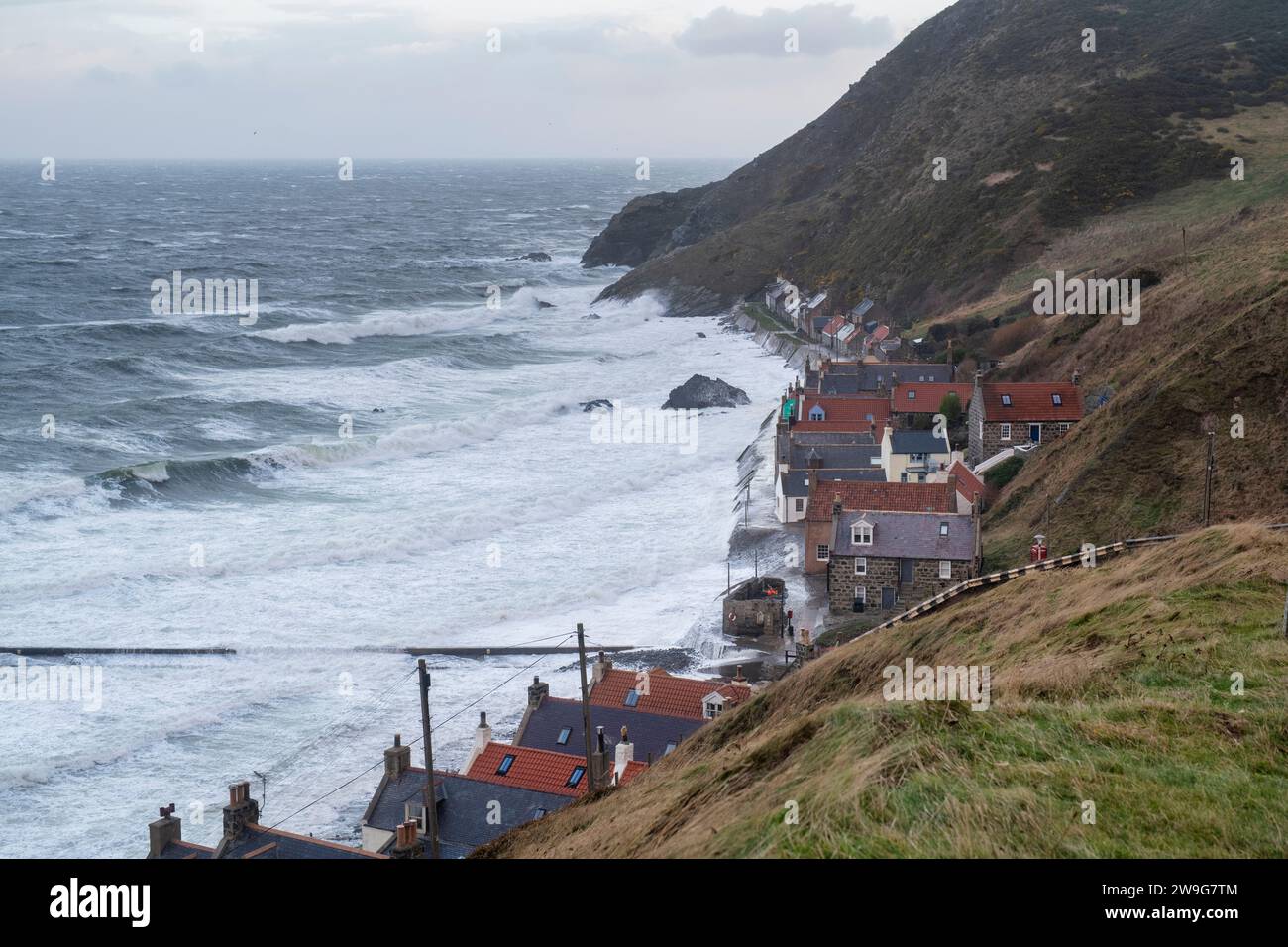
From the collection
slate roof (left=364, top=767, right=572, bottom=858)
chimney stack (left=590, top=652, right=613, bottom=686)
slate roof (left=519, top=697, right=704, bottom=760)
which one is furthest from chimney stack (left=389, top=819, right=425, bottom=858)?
chimney stack (left=590, top=652, right=613, bottom=686)

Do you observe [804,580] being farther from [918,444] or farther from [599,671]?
[599,671]

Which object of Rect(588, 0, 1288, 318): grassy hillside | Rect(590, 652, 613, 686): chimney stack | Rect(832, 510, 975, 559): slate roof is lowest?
Rect(590, 652, 613, 686): chimney stack

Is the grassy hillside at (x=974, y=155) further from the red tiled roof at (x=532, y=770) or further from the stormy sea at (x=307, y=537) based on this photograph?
the red tiled roof at (x=532, y=770)

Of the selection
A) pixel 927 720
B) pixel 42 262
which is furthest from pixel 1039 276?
pixel 42 262

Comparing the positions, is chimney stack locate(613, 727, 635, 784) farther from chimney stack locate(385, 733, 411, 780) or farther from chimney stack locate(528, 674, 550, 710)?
chimney stack locate(385, 733, 411, 780)

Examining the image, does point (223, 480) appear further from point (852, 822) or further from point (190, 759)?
point (852, 822)

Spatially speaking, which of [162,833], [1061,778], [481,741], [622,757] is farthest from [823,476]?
[1061,778]
